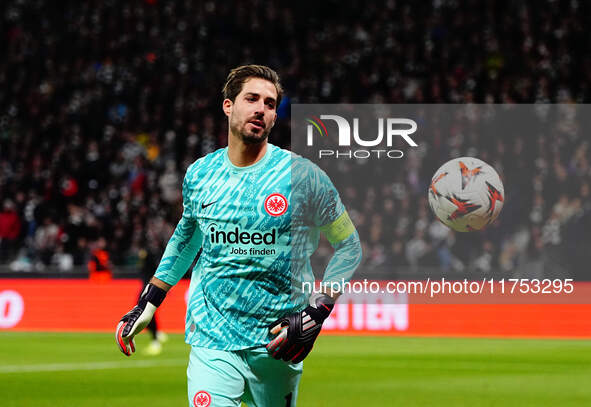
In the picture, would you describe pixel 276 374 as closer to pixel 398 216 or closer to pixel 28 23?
pixel 398 216

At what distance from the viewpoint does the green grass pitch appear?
→ 38.3 feet

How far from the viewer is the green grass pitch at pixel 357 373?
11688mm

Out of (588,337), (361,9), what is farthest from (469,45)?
(588,337)

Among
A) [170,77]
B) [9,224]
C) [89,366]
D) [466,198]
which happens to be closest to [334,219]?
[466,198]

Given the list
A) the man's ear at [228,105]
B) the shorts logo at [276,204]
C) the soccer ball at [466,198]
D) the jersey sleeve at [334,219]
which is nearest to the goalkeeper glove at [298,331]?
the jersey sleeve at [334,219]

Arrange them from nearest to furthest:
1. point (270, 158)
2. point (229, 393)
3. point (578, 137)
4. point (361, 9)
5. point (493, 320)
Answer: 1. point (229, 393)
2. point (270, 158)
3. point (578, 137)
4. point (493, 320)
5. point (361, 9)

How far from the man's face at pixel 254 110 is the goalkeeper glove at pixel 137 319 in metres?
0.98

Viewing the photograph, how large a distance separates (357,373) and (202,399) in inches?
353

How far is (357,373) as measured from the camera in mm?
14156

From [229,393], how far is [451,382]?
8.26 metres

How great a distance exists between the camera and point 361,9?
29.9 metres

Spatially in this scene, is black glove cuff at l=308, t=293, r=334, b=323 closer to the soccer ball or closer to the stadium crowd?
the soccer ball

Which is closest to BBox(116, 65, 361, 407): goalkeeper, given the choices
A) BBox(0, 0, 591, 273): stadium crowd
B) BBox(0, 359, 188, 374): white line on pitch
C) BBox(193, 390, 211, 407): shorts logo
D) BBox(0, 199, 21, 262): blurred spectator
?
BBox(193, 390, 211, 407): shorts logo

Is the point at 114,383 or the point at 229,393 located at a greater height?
the point at 229,393
